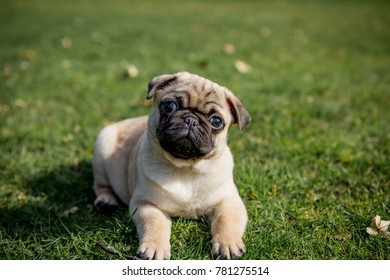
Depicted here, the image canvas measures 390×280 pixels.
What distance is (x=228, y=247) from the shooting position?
2.95 meters

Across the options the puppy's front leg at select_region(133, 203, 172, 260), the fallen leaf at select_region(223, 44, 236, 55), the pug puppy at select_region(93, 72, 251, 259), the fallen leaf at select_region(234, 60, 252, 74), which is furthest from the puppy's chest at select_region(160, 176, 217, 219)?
the fallen leaf at select_region(223, 44, 236, 55)

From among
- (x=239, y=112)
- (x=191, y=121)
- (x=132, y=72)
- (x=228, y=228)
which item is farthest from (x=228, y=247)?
(x=132, y=72)

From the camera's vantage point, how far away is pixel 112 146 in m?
4.29

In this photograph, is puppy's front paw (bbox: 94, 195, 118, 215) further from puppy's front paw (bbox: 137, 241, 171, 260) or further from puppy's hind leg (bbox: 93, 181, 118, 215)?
puppy's front paw (bbox: 137, 241, 171, 260)

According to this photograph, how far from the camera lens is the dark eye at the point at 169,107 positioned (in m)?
3.33

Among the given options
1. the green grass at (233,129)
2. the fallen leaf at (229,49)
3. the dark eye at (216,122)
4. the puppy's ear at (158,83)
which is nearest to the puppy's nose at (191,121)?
the dark eye at (216,122)

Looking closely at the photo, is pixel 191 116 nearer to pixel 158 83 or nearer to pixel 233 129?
pixel 158 83

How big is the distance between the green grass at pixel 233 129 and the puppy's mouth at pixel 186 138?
62cm

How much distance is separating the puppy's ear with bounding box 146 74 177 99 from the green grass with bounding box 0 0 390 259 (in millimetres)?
1086

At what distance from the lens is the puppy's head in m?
3.14

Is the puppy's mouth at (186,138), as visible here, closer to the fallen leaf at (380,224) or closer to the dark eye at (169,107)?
the dark eye at (169,107)
